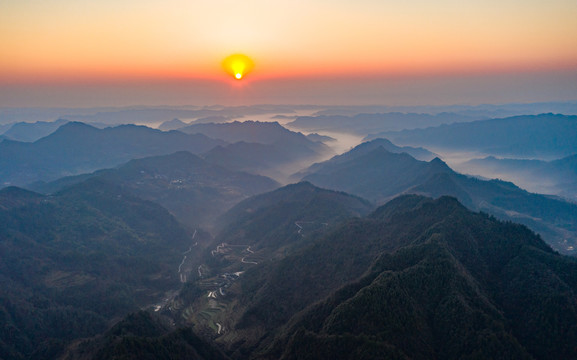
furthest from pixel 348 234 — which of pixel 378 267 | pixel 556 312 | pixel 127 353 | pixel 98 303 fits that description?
pixel 98 303

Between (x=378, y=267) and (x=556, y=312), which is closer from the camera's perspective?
(x=556, y=312)

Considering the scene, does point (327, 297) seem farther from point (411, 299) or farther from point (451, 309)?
point (451, 309)

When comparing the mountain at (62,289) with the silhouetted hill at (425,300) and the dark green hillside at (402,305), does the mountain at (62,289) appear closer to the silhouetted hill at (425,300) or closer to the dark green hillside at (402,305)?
the dark green hillside at (402,305)

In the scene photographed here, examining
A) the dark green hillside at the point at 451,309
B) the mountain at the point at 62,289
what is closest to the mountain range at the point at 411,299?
the dark green hillside at the point at 451,309

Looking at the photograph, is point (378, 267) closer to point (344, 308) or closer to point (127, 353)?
point (344, 308)

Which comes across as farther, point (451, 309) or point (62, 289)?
point (62, 289)

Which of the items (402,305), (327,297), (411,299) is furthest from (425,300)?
(327,297)

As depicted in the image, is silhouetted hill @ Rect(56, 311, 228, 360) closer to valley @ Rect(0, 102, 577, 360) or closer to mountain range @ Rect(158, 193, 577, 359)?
valley @ Rect(0, 102, 577, 360)

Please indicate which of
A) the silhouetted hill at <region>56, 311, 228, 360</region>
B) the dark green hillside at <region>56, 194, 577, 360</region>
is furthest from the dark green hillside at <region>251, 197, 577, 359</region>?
the silhouetted hill at <region>56, 311, 228, 360</region>
